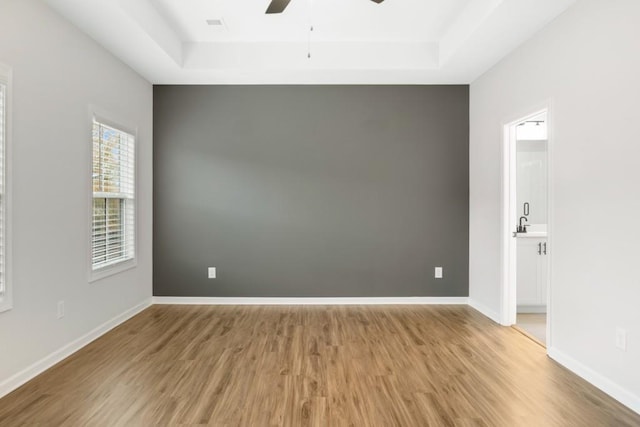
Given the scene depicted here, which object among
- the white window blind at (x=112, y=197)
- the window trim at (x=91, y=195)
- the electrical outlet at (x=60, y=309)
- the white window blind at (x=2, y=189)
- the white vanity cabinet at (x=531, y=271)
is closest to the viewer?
the white window blind at (x=2, y=189)

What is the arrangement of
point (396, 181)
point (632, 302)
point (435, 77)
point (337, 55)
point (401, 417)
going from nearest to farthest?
1. point (401, 417)
2. point (632, 302)
3. point (337, 55)
4. point (435, 77)
5. point (396, 181)

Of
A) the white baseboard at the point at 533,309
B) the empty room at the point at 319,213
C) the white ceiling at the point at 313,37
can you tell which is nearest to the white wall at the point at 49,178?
the empty room at the point at 319,213

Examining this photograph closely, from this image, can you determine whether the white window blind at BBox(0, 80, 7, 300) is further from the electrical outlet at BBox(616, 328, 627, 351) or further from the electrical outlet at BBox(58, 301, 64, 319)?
A: the electrical outlet at BBox(616, 328, 627, 351)

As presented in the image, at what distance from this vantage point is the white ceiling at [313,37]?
304 centimetres

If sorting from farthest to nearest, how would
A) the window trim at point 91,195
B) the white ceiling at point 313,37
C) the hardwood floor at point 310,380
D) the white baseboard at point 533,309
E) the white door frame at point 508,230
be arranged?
the white baseboard at point 533,309, the white door frame at point 508,230, the window trim at point 91,195, the white ceiling at point 313,37, the hardwood floor at point 310,380

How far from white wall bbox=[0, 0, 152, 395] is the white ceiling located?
0.32 m

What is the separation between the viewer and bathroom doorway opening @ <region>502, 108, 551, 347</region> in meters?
3.79

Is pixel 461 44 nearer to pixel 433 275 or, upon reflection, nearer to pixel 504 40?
pixel 504 40

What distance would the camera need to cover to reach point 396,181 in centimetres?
463

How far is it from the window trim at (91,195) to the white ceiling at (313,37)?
67 cm

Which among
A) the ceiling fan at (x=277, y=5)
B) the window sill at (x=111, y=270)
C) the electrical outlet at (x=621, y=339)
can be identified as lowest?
the electrical outlet at (x=621, y=339)

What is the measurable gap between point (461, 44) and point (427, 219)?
2.08 meters

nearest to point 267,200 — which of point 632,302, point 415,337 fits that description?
point 415,337

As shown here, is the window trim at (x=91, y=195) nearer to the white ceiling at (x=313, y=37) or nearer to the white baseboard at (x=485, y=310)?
the white ceiling at (x=313, y=37)
